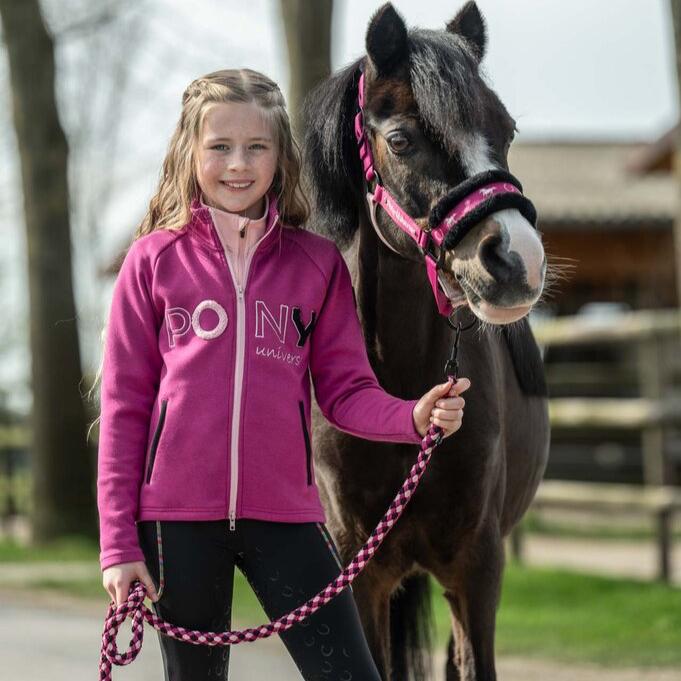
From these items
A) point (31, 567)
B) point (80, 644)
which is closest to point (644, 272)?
point (31, 567)

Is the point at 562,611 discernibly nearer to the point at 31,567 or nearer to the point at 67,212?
the point at 31,567

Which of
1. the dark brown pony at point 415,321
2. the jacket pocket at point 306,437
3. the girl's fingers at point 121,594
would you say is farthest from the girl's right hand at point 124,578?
the dark brown pony at point 415,321

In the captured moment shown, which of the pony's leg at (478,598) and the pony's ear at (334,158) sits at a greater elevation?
the pony's ear at (334,158)

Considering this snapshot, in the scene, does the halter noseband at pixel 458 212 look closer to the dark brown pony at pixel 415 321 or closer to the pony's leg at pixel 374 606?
the dark brown pony at pixel 415 321

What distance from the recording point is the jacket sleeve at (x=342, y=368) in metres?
2.61

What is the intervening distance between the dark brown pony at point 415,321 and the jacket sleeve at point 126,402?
0.63m

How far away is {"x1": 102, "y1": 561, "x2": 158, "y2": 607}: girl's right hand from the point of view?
94.6 inches

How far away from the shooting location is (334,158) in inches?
122

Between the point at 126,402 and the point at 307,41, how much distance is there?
6162 mm

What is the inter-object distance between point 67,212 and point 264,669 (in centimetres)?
707

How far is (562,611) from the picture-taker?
23.8 feet

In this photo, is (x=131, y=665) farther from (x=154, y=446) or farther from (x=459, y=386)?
(x=459, y=386)

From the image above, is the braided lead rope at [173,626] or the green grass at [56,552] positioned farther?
the green grass at [56,552]

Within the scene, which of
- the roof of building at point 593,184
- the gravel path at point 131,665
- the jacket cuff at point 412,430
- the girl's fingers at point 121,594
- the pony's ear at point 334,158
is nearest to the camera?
the girl's fingers at point 121,594
